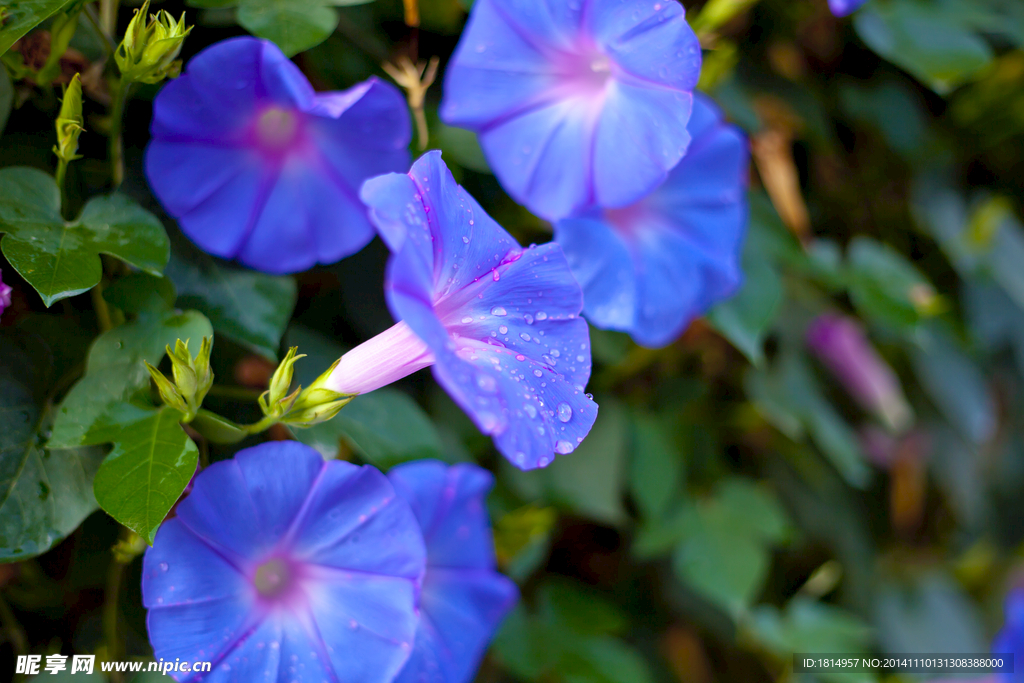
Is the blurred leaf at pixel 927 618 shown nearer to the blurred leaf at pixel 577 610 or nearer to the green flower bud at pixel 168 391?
the blurred leaf at pixel 577 610

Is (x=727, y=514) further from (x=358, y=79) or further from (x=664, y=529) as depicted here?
(x=358, y=79)

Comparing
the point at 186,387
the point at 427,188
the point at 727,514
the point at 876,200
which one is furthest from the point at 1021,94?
the point at 186,387

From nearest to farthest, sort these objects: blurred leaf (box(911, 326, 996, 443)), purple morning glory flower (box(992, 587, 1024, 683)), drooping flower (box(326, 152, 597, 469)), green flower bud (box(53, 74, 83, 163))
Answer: drooping flower (box(326, 152, 597, 469)) → green flower bud (box(53, 74, 83, 163)) → purple morning glory flower (box(992, 587, 1024, 683)) → blurred leaf (box(911, 326, 996, 443))

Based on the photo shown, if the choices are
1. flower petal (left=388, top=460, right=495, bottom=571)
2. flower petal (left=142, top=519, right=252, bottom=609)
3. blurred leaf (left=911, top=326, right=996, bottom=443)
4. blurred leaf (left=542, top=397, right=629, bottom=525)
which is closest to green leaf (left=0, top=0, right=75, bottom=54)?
flower petal (left=142, top=519, right=252, bottom=609)

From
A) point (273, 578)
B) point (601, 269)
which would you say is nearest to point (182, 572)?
point (273, 578)

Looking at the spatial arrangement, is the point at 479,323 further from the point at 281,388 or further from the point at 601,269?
the point at 601,269

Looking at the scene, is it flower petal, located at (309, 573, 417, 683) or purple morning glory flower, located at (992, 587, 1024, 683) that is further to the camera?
purple morning glory flower, located at (992, 587, 1024, 683)

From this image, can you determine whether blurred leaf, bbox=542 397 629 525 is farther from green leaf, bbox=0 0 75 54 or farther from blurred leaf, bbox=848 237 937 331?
green leaf, bbox=0 0 75 54

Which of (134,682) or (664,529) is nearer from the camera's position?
(134,682)

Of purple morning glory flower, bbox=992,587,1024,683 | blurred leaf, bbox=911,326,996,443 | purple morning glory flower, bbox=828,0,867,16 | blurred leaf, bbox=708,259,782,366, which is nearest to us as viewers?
purple morning glory flower, bbox=828,0,867,16
